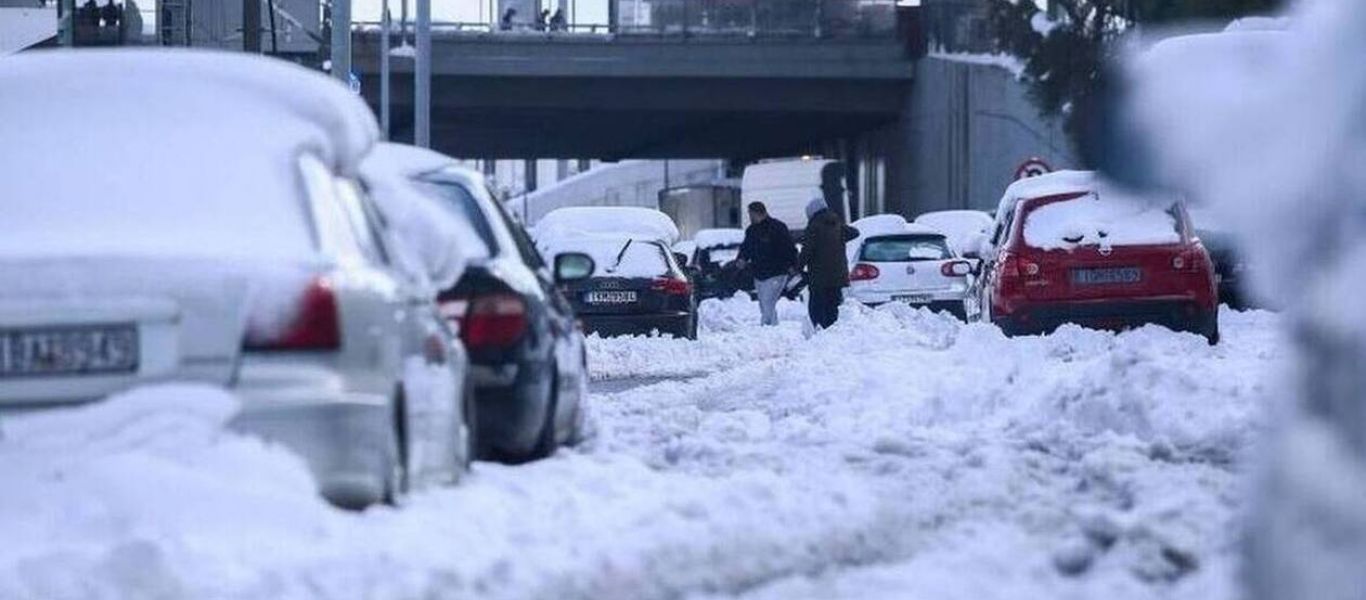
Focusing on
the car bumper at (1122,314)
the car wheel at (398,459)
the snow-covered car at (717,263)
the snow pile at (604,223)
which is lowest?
the snow-covered car at (717,263)

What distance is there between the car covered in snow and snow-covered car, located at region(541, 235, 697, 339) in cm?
1844

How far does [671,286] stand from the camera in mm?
31172

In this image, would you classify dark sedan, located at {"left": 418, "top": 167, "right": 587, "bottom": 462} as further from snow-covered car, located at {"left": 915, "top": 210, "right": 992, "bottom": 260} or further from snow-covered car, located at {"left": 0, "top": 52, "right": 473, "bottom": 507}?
snow-covered car, located at {"left": 915, "top": 210, "right": 992, "bottom": 260}

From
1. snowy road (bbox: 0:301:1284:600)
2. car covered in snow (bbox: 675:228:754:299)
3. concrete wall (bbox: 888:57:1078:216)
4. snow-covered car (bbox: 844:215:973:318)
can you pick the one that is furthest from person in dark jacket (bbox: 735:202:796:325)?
concrete wall (bbox: 888:57:1078:216)

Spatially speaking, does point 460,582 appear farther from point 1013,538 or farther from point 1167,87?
point 1167,87

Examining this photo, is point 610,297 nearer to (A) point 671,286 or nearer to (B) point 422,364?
(A) point 671,286

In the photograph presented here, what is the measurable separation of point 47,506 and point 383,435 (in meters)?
1.12

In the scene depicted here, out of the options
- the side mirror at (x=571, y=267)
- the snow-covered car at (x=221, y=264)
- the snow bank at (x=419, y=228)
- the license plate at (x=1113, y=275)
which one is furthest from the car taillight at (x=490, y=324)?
the license plate at (x=1113, y=275)

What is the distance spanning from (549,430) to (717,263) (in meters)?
44.9

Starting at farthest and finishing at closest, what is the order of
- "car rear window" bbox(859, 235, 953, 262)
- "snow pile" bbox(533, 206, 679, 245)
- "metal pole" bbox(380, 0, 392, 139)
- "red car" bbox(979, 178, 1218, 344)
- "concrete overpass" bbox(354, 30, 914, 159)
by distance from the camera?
"concrete overpass" bbox(354, 30, 914, 159) < "metal pole" bbox(380, 0, 392, 139) < "car rear window" bbox(859, 235, 953, 262) < "snow pile" bbox(533, 206, 679, 245) < "red car" bbox(979, 178, 1218, 344)

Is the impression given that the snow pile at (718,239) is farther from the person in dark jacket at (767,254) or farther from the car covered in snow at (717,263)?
the person in dark jacket at (767,254)

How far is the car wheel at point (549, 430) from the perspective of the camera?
40.5 feet

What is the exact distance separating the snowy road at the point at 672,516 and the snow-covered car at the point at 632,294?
51.1 ft

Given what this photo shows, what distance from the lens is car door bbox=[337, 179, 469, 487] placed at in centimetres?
970
